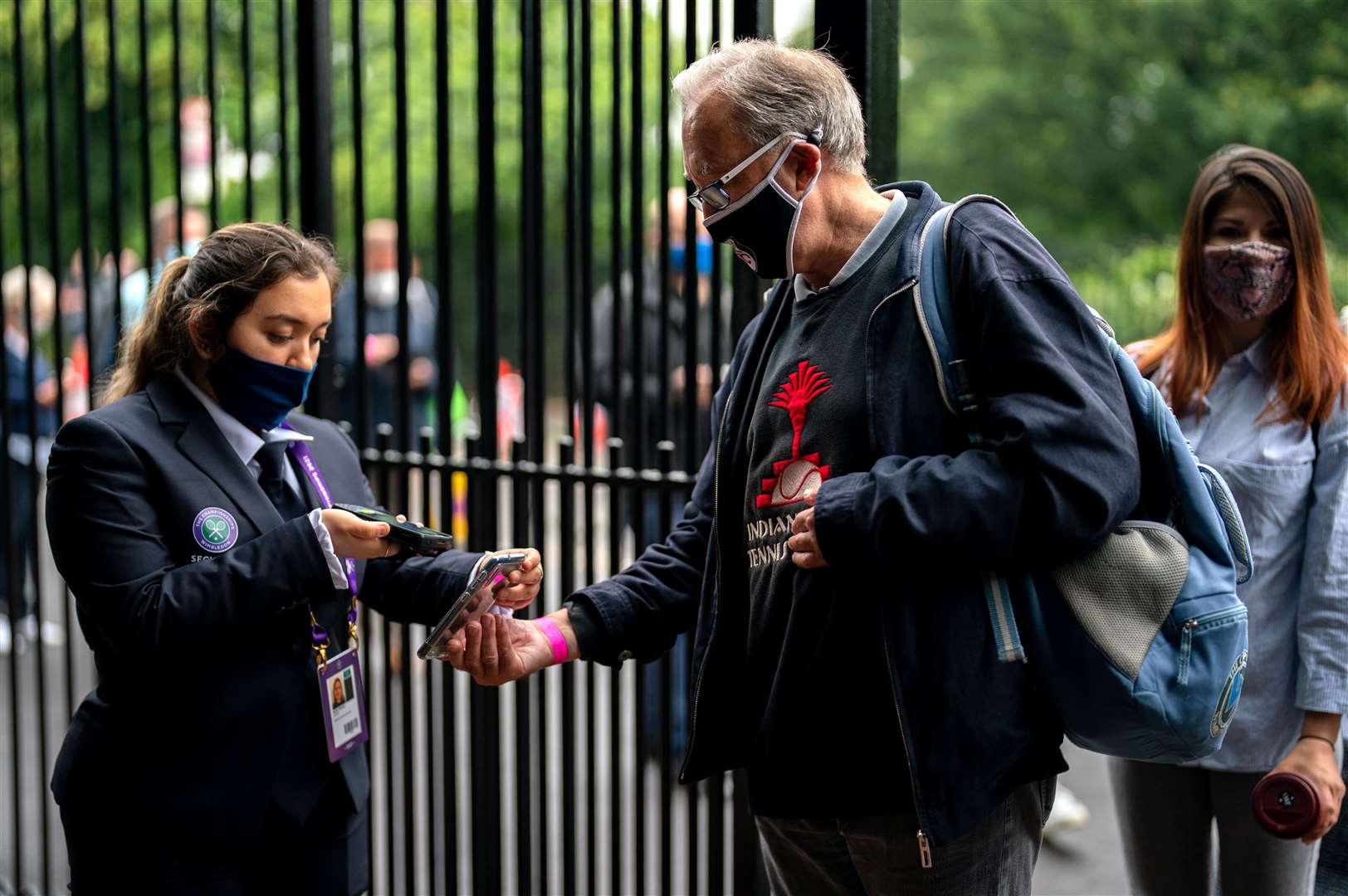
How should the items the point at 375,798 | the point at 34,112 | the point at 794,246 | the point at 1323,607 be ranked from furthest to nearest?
the point at 34,112 → the point at 375,798 → the point at 1323,607 → the point at 794,246

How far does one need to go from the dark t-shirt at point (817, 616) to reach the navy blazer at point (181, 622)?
832 millimetres

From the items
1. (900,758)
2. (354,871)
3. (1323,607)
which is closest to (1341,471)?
(1323,607)

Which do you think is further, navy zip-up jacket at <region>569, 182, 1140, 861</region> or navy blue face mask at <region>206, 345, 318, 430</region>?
navy blue face mask at <region>206, 345, 318, 430</region>

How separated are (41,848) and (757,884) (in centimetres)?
249

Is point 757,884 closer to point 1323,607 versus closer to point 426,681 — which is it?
point 426,681

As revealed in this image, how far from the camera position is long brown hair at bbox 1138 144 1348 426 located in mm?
2768

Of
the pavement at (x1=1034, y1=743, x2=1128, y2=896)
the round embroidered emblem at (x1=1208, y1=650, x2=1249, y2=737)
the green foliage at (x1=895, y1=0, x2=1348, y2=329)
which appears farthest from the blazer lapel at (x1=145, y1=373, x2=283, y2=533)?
the green foliage at (x1=895, y1=0, x2=1348, y2=329)

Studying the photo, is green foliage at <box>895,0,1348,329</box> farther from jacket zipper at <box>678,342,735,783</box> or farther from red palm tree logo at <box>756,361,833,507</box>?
red palm tree logo at <box>756,361,833,507</box>

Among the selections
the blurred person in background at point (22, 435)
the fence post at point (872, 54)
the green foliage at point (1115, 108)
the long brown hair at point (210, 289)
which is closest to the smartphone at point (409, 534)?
the long brown hair at point (210, 289)

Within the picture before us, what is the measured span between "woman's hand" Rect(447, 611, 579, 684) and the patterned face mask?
5.02 feet

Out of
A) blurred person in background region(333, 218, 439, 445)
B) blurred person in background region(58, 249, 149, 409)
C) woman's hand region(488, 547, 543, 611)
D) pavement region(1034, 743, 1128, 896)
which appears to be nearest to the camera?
woman's hand region(488, 547, 543, 611)

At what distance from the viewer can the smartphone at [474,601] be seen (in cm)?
266

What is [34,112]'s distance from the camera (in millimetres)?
13375

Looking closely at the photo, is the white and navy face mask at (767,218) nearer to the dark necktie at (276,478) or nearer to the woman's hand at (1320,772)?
the dark necktie at (276,478)
